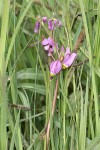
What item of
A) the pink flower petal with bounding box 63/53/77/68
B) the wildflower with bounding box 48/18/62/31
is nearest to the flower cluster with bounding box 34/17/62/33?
the wildflower with bounding box 48/18/62/31

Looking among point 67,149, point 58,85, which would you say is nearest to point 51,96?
point 58,85

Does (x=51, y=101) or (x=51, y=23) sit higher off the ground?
(x=51, y=23)

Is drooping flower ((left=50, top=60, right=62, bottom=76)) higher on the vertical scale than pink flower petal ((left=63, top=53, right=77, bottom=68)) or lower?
lower

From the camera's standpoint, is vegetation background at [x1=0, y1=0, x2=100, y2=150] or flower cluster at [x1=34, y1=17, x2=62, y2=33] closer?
vegetation background at [x1=0, y1=0, x2=100, y2=150]

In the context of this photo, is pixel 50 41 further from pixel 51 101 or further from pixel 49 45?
pixel 51 101

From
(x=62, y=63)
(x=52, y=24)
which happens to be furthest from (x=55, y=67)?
(x=52, y=24)

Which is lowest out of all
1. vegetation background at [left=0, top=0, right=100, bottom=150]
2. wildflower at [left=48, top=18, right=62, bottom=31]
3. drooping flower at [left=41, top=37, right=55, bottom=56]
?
vegetation background at [left=0, top=0, right=100, bottom=150]

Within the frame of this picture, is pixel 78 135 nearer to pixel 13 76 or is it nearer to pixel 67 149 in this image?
pixel 67 149

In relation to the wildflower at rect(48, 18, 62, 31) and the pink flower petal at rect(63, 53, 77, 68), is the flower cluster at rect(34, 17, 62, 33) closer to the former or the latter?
the wildflower at rect(48, 18, 62, 31)
